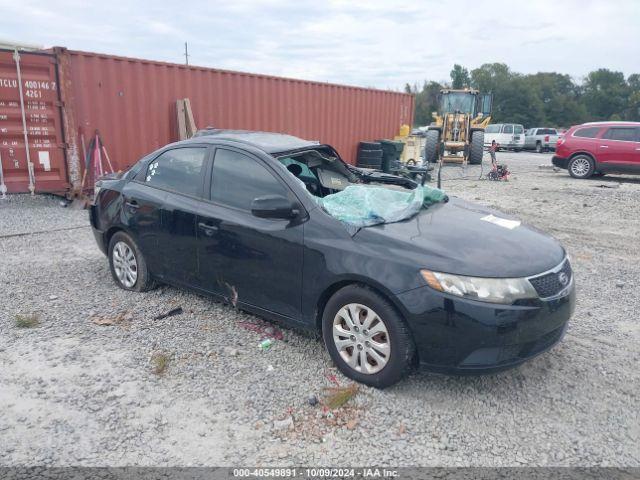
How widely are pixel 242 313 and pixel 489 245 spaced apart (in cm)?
219

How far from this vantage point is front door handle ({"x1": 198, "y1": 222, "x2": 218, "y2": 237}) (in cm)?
387

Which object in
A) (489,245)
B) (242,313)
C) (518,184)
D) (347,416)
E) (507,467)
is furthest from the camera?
(518,184)

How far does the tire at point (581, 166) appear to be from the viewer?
1459 cm

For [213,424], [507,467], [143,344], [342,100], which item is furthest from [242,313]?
[342,100]

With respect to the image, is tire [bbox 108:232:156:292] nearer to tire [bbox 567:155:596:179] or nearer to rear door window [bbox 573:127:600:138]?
tire [bbox 567:155:596:179]

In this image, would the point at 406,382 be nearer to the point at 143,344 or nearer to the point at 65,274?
the point at 143,344

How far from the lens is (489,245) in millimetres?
3195

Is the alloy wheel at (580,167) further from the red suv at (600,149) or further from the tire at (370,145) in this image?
the tire at (370,145)

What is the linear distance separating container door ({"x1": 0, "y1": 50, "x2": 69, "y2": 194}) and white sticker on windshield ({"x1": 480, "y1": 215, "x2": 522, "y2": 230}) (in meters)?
7.73

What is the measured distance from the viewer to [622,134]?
14008 millimetres

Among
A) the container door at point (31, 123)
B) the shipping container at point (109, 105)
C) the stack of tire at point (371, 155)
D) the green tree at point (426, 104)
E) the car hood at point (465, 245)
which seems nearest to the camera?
the car hood at point (465, 245)

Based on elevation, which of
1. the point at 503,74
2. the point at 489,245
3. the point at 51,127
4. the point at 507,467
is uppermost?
the point at 503,74

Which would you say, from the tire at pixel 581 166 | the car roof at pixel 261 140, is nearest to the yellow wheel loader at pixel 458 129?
the tire at pixel 581 166

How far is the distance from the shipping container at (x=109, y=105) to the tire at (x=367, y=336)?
7357 millimetres
